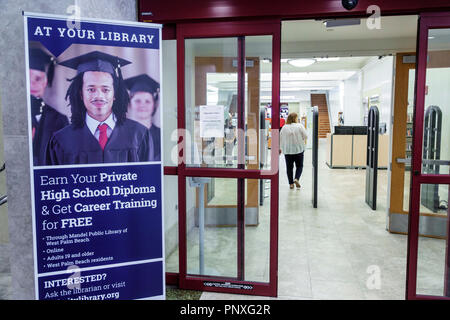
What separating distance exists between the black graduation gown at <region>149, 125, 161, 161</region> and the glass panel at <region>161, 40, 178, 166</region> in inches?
33.8

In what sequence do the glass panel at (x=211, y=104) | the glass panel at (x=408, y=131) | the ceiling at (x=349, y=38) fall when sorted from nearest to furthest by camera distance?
the glass panel at (x=211, y=104) < the ceiling at (x=349, y=38) < the glass panel at (x=408, y=131)

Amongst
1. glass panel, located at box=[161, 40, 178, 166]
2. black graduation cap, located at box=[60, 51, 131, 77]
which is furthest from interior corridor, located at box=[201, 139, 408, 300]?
black graduation cap, located at box=[60, 51, 131, 77]

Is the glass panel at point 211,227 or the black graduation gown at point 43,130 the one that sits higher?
the black graduation gown at point 43,130

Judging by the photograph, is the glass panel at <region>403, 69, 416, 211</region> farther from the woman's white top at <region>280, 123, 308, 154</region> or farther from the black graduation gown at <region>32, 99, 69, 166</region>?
the black graduation gown at <region>32, 99, 69, 166</region>

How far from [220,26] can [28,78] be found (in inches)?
60.8

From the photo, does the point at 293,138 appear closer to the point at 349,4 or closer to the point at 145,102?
the point at 349,4

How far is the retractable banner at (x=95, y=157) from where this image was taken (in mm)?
2059

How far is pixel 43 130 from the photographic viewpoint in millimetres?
2059

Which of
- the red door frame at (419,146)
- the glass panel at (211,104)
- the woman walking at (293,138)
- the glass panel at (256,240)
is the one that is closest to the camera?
the red door frame at (419,146)

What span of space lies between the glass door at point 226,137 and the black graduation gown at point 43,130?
117 centimetres

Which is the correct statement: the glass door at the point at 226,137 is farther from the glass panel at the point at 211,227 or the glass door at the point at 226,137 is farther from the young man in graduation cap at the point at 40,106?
the young man in graduation cap at the point at 40,106

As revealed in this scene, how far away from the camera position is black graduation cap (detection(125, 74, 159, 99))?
88.4 inches

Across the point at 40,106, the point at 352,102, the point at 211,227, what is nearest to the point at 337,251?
the point at 211,227

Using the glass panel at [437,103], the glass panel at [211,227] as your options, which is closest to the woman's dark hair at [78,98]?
the glass panel at [211,227]
